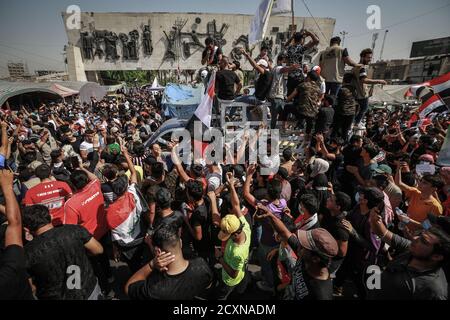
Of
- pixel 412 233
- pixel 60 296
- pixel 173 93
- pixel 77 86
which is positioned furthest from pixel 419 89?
pixel 77 86

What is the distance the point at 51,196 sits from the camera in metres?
3.15

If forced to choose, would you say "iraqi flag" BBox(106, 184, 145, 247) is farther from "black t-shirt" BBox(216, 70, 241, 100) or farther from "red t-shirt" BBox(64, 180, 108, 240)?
"black t-shirt" BBox(216, 70, 241, 100)

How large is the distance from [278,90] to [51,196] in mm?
4918

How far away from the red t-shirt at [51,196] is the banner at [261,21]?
5.07 meters

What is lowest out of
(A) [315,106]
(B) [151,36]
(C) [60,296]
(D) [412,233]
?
(C) [60,296]

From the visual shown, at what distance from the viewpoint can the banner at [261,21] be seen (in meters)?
5.64

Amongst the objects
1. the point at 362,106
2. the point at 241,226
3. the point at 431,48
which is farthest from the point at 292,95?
the point at 431,48

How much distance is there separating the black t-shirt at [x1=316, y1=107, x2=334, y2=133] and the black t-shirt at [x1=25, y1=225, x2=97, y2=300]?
484 centimetres

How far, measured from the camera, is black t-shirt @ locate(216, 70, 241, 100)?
228 inches

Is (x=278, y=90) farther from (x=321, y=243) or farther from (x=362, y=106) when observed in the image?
(x=321, y=243)

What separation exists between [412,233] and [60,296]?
3.78m

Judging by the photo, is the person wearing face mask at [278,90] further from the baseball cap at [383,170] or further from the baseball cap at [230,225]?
the baseball cap at [230,225]
